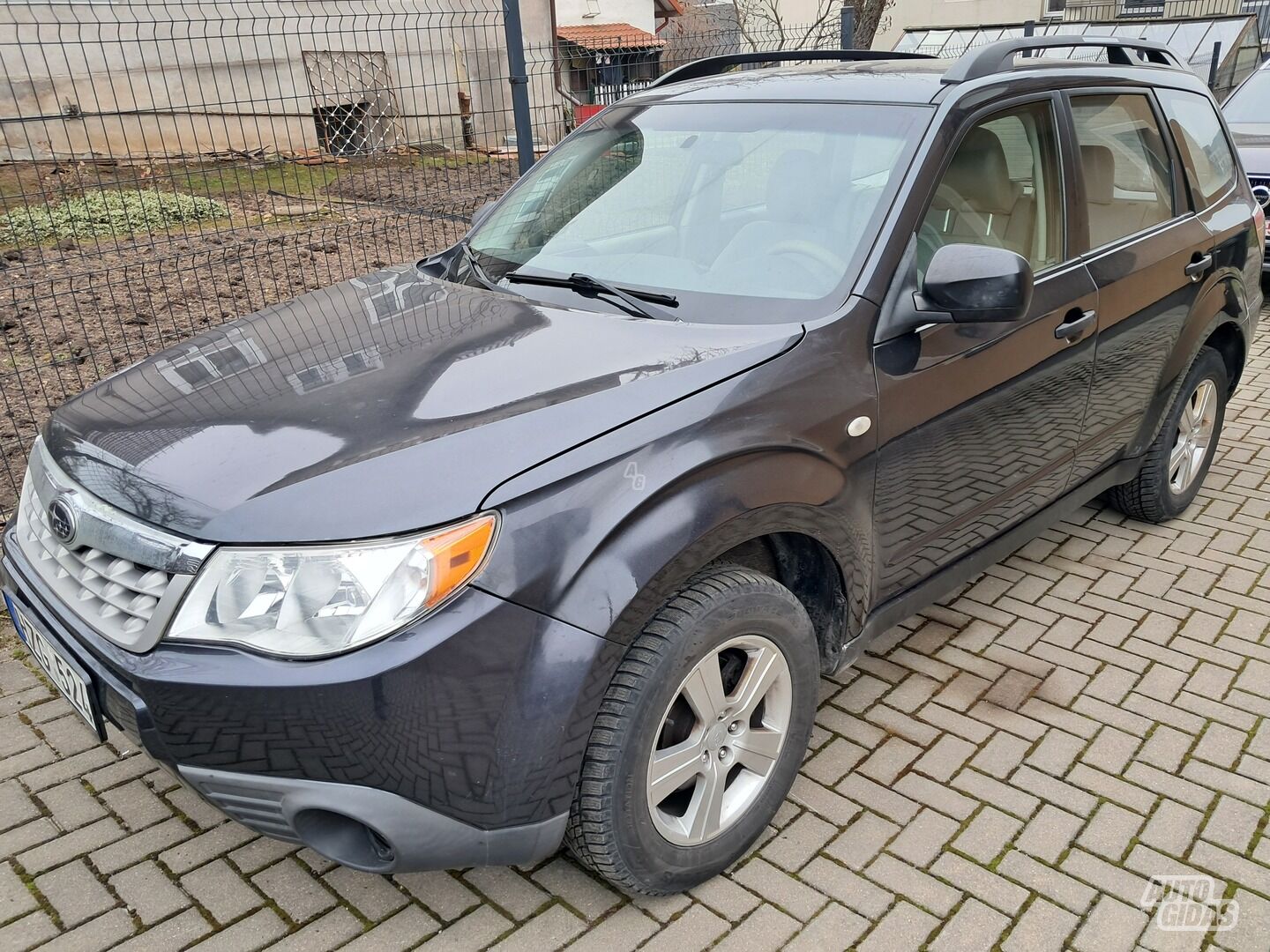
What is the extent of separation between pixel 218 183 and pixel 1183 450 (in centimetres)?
794

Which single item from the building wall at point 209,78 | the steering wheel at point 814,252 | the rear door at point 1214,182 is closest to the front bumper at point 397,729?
the steering wheel at point 814,252

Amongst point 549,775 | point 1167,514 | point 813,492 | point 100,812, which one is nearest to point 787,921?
point 549,775

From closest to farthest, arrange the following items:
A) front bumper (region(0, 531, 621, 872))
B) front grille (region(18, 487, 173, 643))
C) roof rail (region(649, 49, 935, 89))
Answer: front bumper (region(0, 531, 621, 872)) → front grille (region(18, 487, 173, 643)) → roof rail (region(649, 49, 935, 89))

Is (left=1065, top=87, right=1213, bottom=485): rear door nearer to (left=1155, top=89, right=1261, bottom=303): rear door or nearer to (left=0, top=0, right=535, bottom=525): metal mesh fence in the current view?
(left=1155, top=89, right=1261, bottom=303): rear door

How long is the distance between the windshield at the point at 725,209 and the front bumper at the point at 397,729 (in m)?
1.07

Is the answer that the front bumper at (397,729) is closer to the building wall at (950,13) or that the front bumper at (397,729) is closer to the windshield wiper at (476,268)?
the windshield wiper at (476,268)

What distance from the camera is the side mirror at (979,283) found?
2520 mm

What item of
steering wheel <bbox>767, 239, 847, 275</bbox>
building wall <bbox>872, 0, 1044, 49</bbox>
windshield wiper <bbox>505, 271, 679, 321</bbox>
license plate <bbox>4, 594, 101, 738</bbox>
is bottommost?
license plate <bbox>4, 594, 101, 738</bbox>

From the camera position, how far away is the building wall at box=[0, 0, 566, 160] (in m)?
8.07

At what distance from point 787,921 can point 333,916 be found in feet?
3.52

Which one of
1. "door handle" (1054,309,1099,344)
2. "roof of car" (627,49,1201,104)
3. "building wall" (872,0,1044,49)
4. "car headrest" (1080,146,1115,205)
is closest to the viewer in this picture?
"roof of car" (627,49,1201,104)

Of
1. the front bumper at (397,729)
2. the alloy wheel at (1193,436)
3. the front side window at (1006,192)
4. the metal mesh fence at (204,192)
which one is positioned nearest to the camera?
the front bumper at (397,729)

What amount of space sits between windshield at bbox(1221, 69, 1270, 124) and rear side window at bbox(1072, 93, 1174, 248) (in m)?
5.66

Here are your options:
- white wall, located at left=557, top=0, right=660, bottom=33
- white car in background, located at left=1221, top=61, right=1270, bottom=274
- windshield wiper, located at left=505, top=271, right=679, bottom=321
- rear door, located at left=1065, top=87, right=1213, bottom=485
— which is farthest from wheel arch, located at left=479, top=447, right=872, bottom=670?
white wall, located at left=557, top=0, right=660, bottom=33
